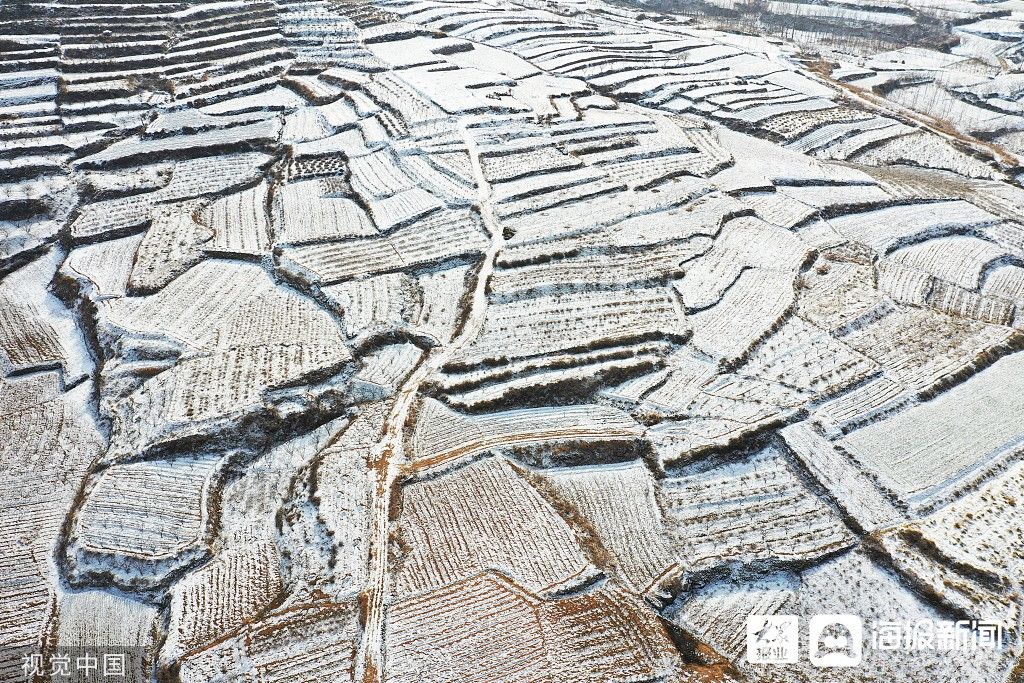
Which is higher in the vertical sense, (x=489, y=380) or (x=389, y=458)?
(x=489, y=380)

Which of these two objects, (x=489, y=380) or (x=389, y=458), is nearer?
(x=389, y=458)

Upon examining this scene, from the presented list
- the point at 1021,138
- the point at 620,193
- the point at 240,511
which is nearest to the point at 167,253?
the point at 240,511

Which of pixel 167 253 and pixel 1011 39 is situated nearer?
pixel 167 253

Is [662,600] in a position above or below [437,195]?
below

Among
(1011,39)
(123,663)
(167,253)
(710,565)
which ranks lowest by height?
(123,663)

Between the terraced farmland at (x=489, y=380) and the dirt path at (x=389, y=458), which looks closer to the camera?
the dirt path at (x=389, y=458)

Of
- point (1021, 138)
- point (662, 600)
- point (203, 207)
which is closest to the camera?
point (662, 600)

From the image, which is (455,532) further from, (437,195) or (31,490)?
(437,195)

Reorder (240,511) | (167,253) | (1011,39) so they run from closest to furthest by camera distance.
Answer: (240,511)
(167,253)
(1011,39)

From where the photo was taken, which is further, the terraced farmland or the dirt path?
the terraced farmland
